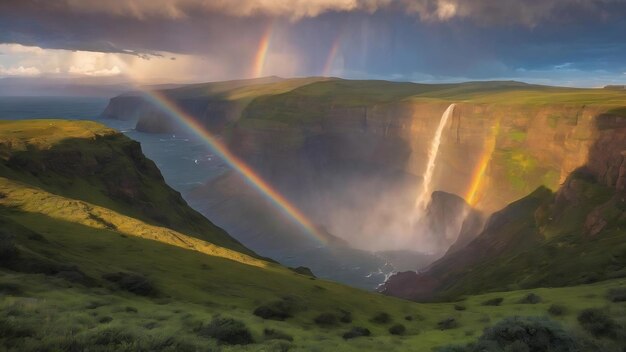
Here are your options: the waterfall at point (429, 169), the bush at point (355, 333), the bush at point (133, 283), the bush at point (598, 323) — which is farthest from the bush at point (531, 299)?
the waterfall at point (429, 169)

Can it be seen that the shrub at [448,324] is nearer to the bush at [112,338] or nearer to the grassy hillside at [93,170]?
the bush at [112,338]

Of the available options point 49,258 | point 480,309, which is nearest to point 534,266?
point 480,309

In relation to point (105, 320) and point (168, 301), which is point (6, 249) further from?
point (105, 320)

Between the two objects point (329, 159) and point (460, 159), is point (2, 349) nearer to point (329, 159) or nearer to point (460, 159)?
point (460, 159)

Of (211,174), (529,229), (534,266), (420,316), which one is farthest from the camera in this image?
(211,174)

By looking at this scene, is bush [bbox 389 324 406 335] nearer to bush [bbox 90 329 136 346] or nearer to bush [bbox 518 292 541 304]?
bush [bbox 518 292 541 304]

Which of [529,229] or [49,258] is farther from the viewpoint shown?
[529,229]
